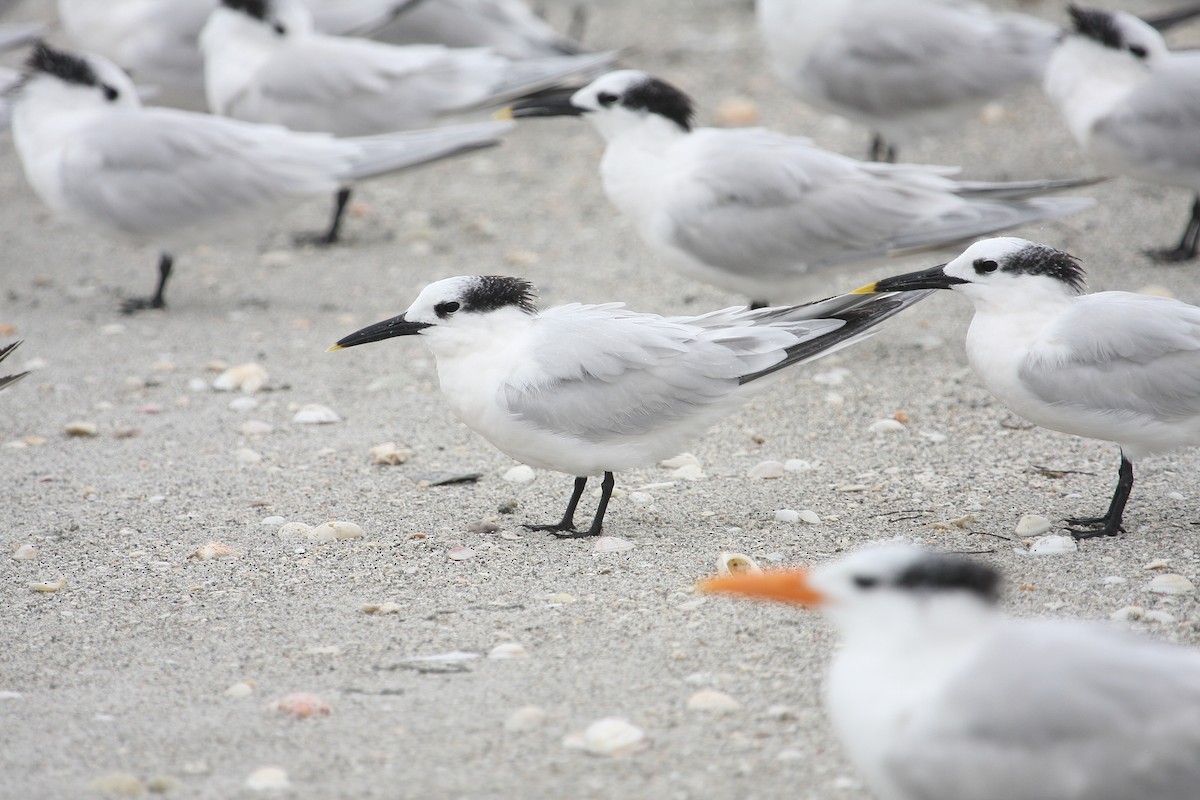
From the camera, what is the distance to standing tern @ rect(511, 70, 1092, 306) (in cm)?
514

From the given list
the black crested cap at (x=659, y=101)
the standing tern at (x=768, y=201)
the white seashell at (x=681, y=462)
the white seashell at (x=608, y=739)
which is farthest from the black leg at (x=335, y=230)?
the white seashell at (x=608, y=739)

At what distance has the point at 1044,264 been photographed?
3.71 meters

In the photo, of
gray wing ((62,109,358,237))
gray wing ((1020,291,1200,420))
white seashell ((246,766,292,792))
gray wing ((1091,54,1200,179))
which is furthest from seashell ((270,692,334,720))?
gray wing ((1091,54,1200,179))

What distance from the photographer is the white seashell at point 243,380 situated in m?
5.20

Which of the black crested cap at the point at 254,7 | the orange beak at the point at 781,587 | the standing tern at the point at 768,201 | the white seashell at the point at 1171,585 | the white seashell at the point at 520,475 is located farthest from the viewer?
the black crested cap at the point at 254,7

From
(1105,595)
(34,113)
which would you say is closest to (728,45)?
(34,113)

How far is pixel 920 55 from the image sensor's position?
660 centimetres

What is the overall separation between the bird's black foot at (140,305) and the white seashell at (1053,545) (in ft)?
13.8

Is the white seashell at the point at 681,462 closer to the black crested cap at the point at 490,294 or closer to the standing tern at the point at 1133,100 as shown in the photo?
the black crested cap at the point at 490,294

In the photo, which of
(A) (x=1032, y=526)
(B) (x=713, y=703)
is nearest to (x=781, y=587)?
(B) (x=713, y=703)

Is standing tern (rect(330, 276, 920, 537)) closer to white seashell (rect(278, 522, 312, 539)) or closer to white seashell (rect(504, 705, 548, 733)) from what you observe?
white seashell (rect(278, 522, 312, 539))

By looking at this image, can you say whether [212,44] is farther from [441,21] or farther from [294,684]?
[294,684]

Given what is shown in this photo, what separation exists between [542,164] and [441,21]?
139 cm

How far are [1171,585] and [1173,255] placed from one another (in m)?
3.21
